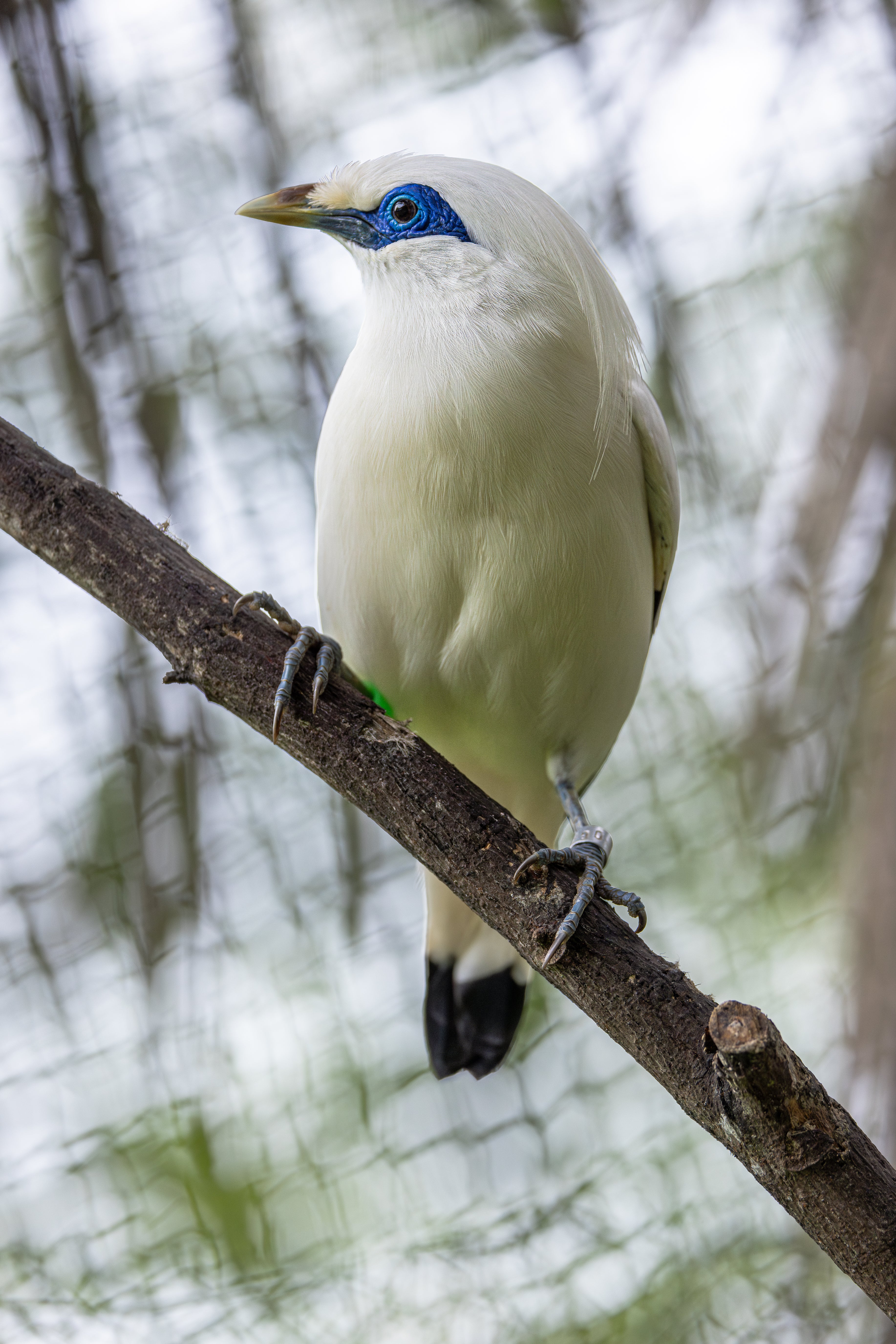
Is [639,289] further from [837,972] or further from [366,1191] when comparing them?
[366,1191]

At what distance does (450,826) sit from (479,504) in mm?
460

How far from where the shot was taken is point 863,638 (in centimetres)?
268

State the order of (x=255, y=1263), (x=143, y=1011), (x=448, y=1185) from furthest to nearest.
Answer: (x=448, y=1185), (x=143, y=1011), (x=255, y=1263)

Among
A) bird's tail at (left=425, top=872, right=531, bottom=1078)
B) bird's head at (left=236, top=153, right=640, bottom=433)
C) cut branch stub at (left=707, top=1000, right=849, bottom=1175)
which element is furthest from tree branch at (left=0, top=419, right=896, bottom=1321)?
bird's tail at (left=425, top=872, right=531, bottom=1078)

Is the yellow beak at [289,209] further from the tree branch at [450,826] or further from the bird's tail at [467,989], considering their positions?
the bird's tail at [467,989]

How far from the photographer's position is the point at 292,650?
1.39 metres

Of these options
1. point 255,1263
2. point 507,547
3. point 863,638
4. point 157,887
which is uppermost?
point 157,887

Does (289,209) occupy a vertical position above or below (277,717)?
above

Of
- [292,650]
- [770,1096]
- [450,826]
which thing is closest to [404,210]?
[292,650]

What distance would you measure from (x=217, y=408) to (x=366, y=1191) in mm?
1835

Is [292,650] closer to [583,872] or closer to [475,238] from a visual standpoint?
[583,872]

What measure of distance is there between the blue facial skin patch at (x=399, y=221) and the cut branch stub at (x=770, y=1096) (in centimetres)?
113

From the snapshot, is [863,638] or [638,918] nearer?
[638,918]

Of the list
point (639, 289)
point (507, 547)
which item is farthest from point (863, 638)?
point (507, 547)
